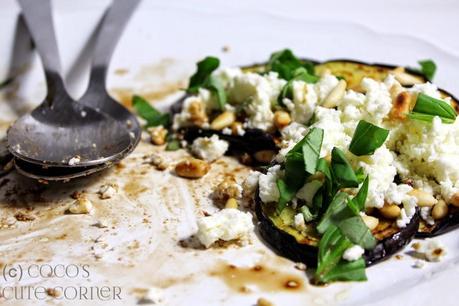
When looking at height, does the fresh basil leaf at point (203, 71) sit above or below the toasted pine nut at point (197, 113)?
above

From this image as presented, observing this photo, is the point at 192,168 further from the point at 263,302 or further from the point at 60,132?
the point at 263,302

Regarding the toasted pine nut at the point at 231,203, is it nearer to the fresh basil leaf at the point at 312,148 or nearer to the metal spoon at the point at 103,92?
the fresh basil leaf at the point at 312,148

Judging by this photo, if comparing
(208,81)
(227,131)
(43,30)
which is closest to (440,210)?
(227,131)

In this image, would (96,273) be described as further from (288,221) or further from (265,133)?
(265,133)

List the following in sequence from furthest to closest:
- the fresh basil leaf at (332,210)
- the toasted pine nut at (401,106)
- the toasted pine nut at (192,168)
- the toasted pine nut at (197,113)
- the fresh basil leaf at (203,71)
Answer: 1. the fresh basil leaf at (203,71)
2. the toasted pine nut at (197,113)
3. the toasted pine nut at (192,168)
4. the toasted pine nut at (401,106)
5. the fresh basil leaf at (332,210)

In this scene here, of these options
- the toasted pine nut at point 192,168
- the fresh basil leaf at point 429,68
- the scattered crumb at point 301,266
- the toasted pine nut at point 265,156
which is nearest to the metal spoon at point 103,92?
the toasted pine nut at point 192,168

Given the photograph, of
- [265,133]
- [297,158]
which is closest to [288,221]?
[297,158]
